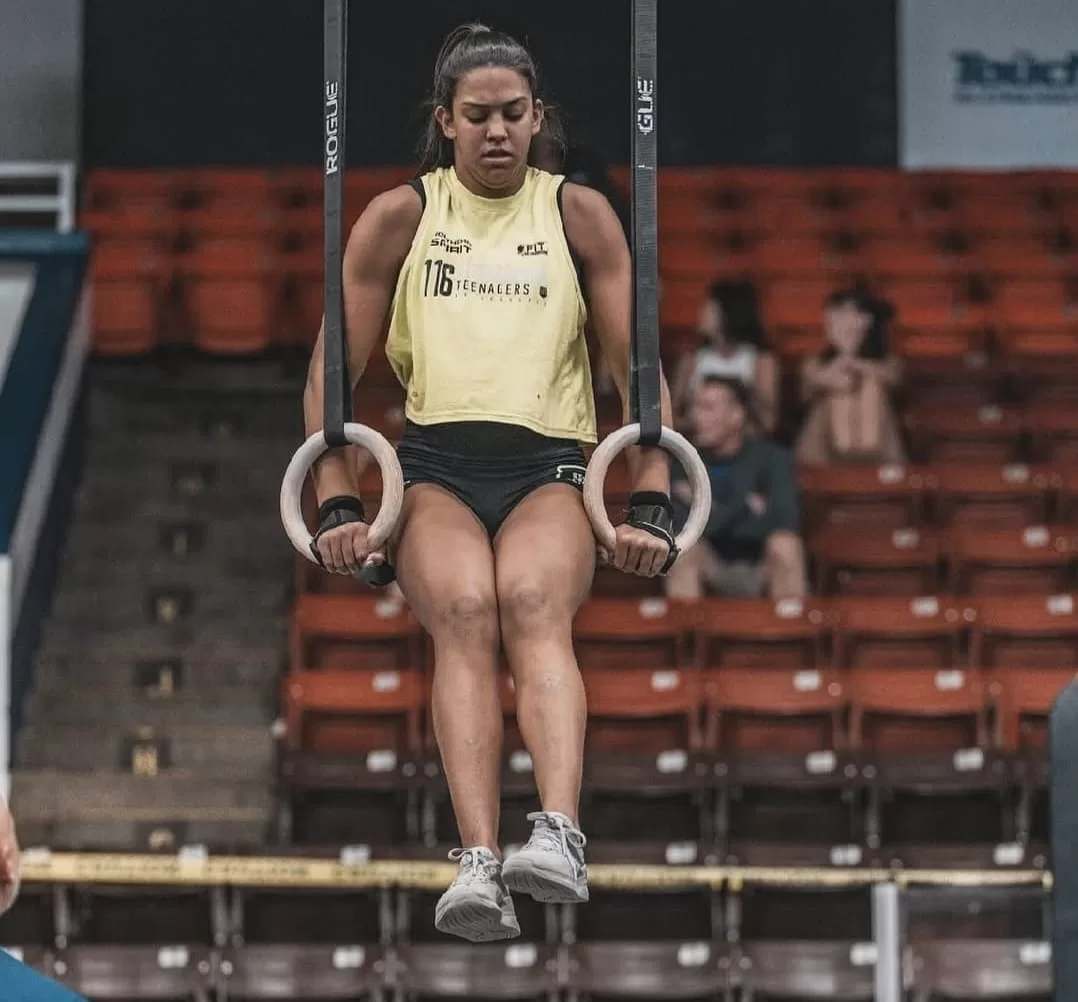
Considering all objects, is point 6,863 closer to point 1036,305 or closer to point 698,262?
point 698,262

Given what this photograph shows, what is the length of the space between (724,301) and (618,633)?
1490 millimetres

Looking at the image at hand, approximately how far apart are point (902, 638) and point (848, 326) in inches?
49.9

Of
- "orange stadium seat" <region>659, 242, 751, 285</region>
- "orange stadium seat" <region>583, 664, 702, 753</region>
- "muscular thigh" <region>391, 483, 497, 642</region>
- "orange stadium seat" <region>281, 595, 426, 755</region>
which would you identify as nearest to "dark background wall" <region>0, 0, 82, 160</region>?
"orange stadium seat" <region>659, 242, 751, 285</region>

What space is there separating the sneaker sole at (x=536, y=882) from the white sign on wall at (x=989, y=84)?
8313mm

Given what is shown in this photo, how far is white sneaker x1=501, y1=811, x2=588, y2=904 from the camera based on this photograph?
3.98m

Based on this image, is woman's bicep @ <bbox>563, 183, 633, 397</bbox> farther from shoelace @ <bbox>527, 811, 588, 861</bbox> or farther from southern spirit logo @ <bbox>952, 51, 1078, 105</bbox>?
southern spirit logo @ <bbox>952, 51, 1078, 105</bbox>

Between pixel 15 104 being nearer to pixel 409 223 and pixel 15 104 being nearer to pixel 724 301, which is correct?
pixel 724 301

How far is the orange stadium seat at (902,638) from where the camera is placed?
26.0 ft

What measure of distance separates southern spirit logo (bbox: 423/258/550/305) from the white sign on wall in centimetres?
774

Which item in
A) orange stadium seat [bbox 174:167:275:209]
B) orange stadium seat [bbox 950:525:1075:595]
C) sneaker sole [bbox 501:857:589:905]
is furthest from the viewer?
orange stadium seat [bbox 174:167:275:209]

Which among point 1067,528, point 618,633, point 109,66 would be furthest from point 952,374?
point 109,66

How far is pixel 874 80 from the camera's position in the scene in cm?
1180

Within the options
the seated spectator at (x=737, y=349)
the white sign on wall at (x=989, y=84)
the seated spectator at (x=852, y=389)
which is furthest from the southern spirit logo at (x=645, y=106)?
the white sign on wall at (x=989, y=84)

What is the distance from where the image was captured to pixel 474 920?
13.2 ft
